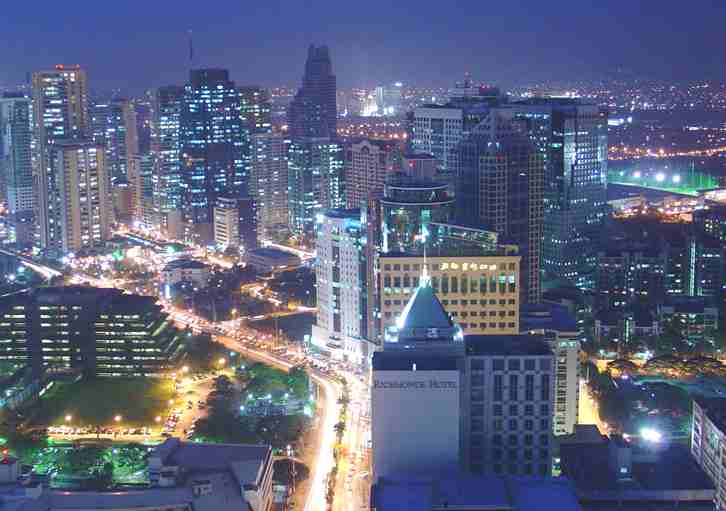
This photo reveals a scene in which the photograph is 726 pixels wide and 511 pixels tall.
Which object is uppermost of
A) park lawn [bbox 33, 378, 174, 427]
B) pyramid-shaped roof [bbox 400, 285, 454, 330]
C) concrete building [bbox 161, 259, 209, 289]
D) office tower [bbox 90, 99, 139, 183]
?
office tower [bbox 90, 99, 139, 183]

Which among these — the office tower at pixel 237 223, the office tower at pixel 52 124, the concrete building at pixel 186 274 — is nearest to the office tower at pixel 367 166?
the office tower at pixel 237 223

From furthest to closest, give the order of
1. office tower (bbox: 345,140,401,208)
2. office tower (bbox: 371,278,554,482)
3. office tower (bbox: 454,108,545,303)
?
office tower (bbox: 345,140,401,208) → office tower (bbox: 454,108,545,303) → office tower (bbox: 371,278,554,482)

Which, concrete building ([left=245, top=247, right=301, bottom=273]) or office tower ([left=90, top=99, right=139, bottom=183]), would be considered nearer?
concrete building ([left=245, top=247, right=301, bottom=273])

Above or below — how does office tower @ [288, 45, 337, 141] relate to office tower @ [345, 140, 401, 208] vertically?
above

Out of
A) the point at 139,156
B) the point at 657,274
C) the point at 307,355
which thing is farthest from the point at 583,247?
the point at 139,156

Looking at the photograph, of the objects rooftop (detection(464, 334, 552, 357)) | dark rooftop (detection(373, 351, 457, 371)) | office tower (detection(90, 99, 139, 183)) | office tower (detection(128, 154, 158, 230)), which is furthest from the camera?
office tower (detection(90, 99, 139, 183))

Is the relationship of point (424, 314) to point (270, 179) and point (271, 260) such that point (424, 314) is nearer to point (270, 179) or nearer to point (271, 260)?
point (271, 260)

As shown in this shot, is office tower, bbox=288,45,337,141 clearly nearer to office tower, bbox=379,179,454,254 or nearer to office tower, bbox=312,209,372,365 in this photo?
office tower, bbox=312,209,372,365

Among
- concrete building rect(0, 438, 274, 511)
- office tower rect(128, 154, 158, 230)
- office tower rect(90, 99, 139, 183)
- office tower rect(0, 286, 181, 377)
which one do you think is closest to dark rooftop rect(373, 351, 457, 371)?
concrete building rect(0, 438, 274, 511)
